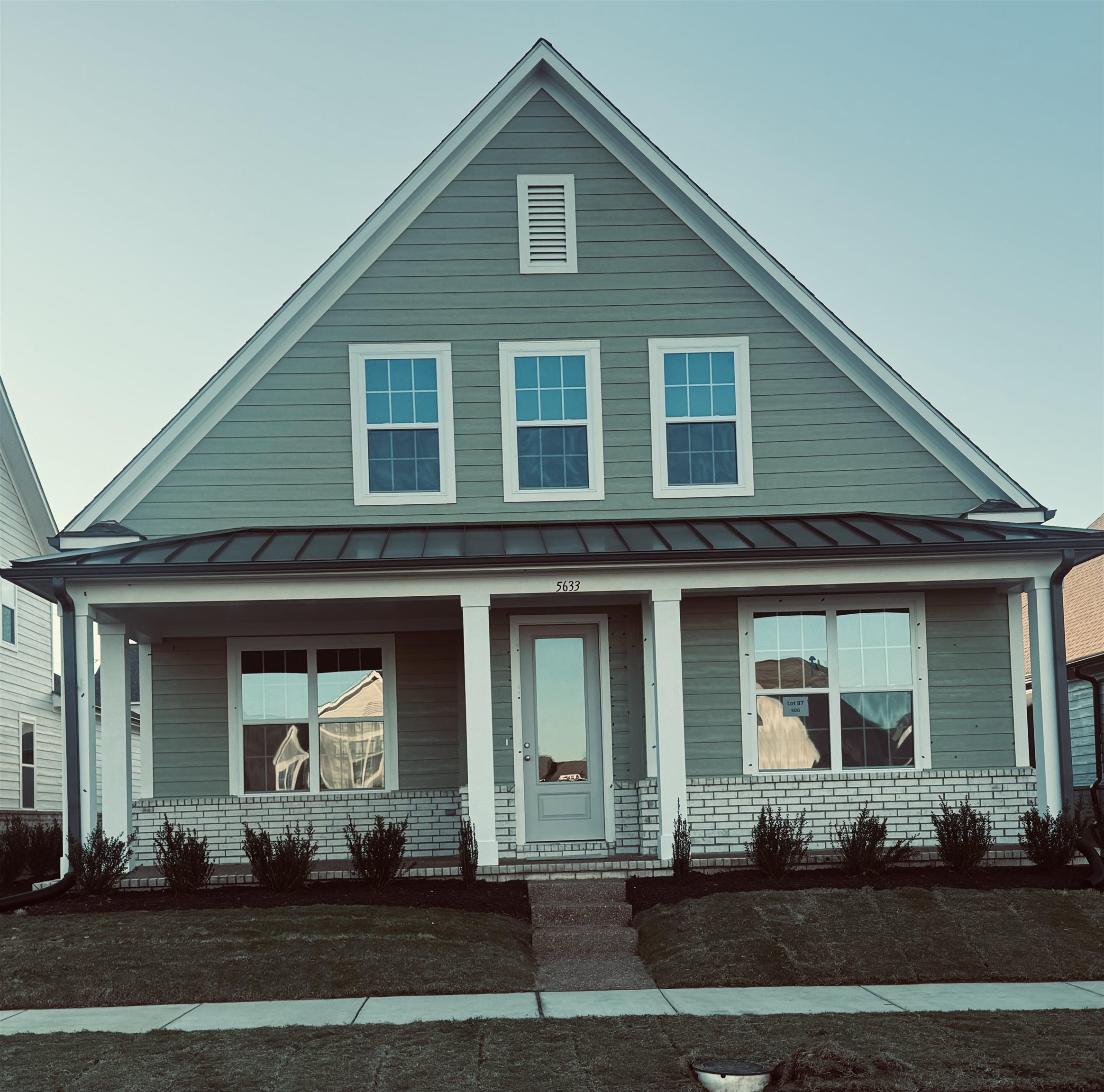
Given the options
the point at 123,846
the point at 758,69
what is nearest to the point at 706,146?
the point at 758,69

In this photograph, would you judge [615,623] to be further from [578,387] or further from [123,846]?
[123,846]

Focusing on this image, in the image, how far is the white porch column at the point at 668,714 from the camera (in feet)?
38.6

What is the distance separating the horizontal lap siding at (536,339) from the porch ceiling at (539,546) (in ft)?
1.38

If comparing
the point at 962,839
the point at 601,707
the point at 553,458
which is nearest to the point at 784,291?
the point at 553,458

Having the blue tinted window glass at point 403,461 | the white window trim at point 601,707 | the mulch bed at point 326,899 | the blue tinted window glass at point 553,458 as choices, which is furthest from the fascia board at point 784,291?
the mulch bed at point 326,899

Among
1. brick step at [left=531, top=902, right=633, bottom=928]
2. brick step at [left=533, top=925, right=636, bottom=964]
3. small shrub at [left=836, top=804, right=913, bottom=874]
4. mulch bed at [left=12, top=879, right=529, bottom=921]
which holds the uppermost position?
small shrub at [left=836, top=804, right=913, bottom=874]

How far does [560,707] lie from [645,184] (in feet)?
20.0

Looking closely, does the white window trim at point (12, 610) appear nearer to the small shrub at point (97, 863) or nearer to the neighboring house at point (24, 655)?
the neighboring house at point (24, 655)

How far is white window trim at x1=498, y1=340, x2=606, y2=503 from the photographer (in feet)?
45.1

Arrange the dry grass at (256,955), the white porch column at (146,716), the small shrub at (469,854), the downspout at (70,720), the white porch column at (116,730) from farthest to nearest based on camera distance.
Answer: the white porch column at (146,716) → the white porch column at (116,730) → the downspout at (70,720) → the small shrub at (469,854) → the dry grass at (256,955)

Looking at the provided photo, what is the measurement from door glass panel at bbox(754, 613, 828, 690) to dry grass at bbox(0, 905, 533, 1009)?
465 centimetres

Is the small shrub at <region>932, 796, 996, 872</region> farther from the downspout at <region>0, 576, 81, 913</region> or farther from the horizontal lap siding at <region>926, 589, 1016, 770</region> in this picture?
the downspout at <region>0, 576, 81, 913</region>

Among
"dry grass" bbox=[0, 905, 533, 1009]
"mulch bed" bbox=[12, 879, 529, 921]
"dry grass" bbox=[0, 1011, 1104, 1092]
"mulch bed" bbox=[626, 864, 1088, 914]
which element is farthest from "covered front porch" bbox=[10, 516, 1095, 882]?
"dry grass" bbox=[0, 1011, 1104, 1092]

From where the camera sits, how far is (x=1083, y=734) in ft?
66.5
